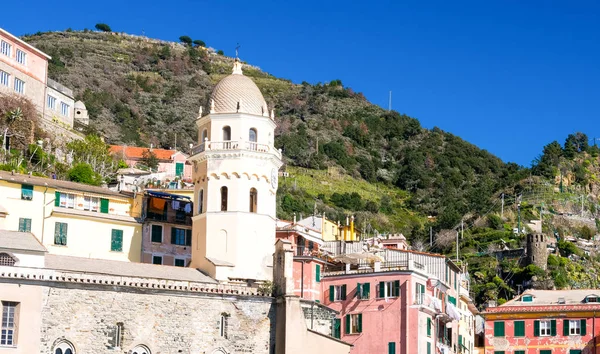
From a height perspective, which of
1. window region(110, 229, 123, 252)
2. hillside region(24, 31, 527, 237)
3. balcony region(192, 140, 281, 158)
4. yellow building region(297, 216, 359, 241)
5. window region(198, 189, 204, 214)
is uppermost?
hillside region(24, 31, 527, 237)

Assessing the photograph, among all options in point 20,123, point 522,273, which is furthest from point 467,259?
point 20,123

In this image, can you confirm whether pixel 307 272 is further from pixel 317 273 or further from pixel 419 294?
pixel 419 294

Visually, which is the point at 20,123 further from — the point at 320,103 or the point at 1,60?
the point at 320,103

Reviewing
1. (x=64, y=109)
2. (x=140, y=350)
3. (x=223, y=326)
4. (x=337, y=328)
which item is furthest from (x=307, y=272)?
(x=64, y=109)

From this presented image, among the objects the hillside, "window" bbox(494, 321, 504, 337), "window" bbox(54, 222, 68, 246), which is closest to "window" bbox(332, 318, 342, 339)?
"window" bbox(54, 222, 68, 246)

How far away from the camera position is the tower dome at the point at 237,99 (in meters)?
65.9

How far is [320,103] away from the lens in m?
175

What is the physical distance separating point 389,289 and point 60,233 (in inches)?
753

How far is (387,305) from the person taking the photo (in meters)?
65.4

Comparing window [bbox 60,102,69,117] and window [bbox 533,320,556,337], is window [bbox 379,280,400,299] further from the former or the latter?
window [bbox 60,102,69,117]

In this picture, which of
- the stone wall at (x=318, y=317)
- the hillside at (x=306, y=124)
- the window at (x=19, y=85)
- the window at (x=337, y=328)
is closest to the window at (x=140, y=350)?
the stone wall at (x=318, y=317)

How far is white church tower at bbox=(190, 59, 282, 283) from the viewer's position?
6319cm

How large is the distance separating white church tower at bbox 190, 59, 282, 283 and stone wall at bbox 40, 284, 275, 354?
428 cm

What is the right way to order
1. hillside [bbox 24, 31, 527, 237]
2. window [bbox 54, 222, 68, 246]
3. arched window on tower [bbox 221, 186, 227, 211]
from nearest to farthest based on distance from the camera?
arched window on tower [bbox 221, 186, 227, 211] → window [bbox 54, 222, 68, 246] → hillside [bbox 24, 31, 527, 237]
